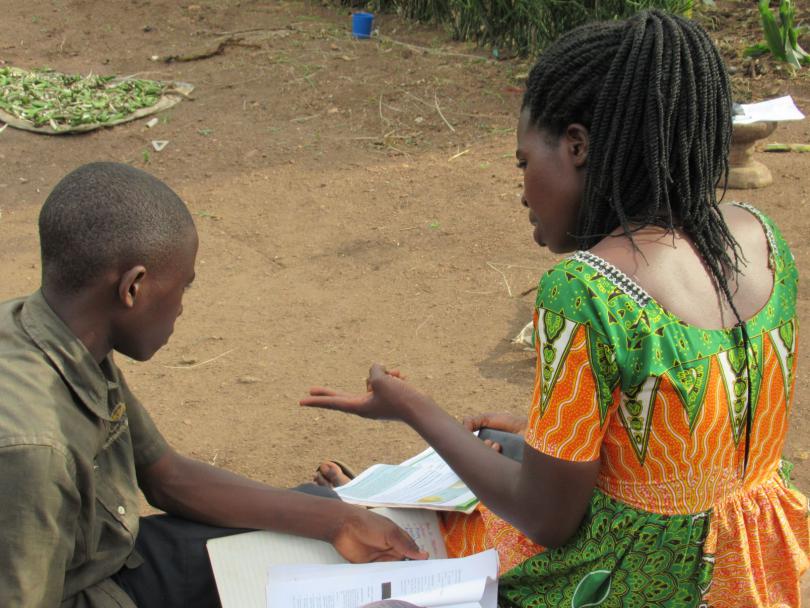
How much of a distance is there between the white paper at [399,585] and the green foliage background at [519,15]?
5.68m

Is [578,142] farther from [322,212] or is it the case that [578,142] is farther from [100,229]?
[322,212]

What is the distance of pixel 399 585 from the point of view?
198 centimetres

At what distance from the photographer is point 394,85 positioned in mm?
7230

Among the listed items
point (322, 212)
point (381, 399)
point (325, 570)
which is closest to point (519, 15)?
point (322, 212)

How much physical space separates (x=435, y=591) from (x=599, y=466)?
0.45 metres

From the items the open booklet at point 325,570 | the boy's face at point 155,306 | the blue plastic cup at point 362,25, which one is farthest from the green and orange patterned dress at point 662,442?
the blue plastic cup at point 362,25

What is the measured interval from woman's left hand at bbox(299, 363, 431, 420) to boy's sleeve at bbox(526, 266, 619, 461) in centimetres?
40

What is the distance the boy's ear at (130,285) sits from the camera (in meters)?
1.77

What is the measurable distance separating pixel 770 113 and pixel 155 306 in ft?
13.1

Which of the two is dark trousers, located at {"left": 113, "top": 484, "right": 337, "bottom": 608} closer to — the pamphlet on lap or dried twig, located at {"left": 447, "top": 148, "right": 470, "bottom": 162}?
the pamphlet on lap

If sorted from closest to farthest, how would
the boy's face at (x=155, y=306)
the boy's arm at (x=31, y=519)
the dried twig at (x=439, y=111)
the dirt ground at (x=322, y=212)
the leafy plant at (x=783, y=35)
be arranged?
1. the boy's arm at (x=31, y=519)
2. the boy's face at (x=155, y=306)
3. the dirt ground at (x=322, y=212)
4. the dried twig at (x=439, y=111)
5. the leafy plant at (x=783, y=35)

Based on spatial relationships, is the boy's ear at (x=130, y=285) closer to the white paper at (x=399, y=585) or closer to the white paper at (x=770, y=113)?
the white paper at (x=399, y=585)

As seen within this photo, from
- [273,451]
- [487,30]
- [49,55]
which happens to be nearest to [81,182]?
[273,451]

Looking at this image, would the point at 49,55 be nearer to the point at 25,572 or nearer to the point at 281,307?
the point at 281,307
